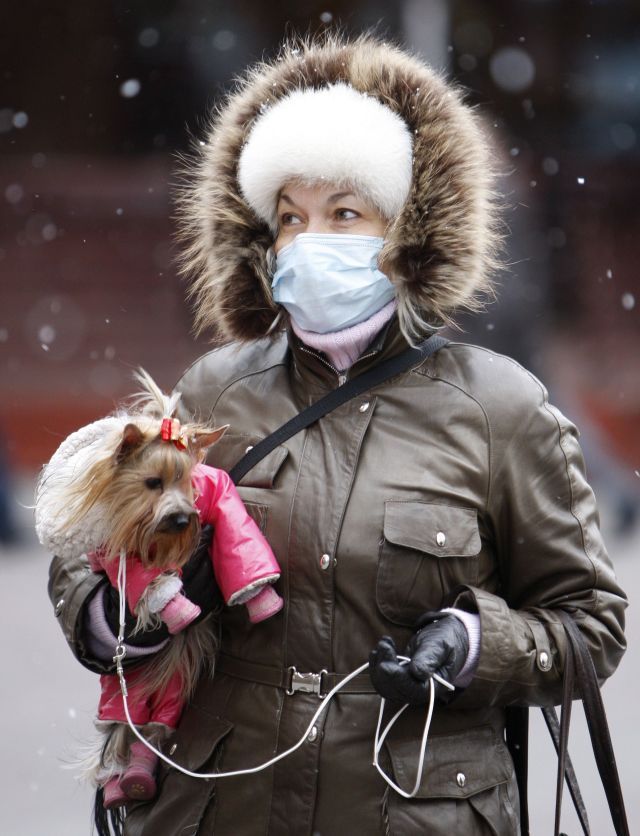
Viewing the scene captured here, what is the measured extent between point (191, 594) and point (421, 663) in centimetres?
56

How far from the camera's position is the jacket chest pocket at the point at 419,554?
249 cm

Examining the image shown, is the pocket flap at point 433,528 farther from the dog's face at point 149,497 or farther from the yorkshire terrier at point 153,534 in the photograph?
the dog's face at point 149,497

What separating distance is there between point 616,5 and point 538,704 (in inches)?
288

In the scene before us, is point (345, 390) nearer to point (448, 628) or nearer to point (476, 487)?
point (476, 487)

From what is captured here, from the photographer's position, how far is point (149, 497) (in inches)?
94.4

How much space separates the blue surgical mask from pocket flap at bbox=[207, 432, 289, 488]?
308mm

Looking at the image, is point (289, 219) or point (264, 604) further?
point (289, 219)

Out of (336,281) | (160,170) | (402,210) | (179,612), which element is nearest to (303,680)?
(179,612)

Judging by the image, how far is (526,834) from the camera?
2.70 m

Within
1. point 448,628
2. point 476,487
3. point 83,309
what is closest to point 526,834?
point 448,628

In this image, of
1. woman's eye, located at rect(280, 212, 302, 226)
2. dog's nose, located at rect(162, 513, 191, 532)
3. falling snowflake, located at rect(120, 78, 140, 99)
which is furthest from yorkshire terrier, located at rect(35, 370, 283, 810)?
falling snowflake, located at rect(120, 78, 140, 99)

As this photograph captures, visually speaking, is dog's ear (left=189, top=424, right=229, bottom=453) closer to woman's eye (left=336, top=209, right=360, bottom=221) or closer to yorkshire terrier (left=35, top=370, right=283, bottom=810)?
yorkshire terrier (left=35, top=370, right=283, bottom=810)

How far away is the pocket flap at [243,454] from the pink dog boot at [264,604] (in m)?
0.26

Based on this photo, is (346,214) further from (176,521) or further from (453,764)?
(453,764)
